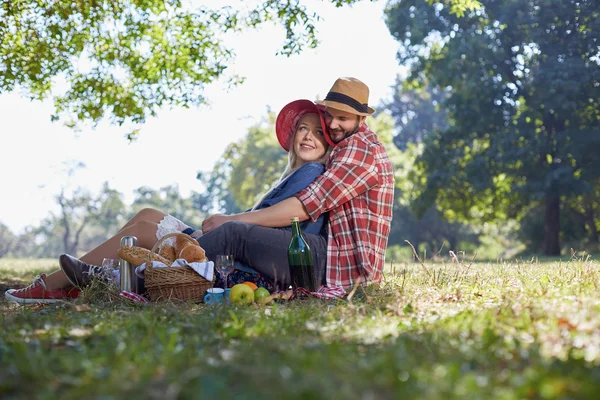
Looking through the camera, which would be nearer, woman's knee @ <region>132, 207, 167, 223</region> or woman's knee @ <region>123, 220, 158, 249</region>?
woman's knee @ <region>123, 220, 158, 249</region>

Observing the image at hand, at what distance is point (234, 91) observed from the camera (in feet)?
42.8

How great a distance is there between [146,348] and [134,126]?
1045cm

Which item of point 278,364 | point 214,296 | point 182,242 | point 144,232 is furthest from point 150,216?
point 278,364

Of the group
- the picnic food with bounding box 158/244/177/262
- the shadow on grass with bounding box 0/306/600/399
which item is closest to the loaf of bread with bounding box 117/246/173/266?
the picnic food with bounding box 158/244/177/262

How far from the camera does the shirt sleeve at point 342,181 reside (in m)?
5.76

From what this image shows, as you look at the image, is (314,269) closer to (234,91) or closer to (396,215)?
(234,91)

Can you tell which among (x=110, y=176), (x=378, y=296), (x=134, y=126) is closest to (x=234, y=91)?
(x=134, y=126)

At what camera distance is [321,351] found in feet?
9.25

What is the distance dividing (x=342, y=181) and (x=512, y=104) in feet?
63.7

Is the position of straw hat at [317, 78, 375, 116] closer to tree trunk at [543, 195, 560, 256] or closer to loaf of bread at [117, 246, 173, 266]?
loaf of bread at [117, 246, 173, 266]

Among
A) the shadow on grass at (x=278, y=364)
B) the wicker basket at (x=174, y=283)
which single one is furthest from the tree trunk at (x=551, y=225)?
the shadow on grass at (x=278, y=364)

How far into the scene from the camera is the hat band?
237 inches

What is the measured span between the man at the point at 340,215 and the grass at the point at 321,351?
109 centimetres

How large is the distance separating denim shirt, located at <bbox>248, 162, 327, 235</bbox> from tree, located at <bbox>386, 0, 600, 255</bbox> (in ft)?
54.6
